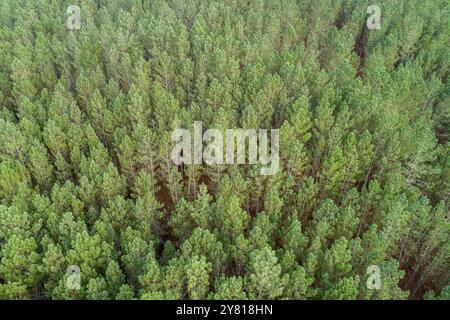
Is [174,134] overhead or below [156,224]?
overhead

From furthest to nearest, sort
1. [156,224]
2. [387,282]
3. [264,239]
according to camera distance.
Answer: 1. [156,224]
2. [264,239]
3. [387,282]

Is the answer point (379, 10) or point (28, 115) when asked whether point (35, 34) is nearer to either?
point (28, 115)

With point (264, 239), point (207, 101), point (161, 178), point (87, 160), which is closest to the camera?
point (264, 239)

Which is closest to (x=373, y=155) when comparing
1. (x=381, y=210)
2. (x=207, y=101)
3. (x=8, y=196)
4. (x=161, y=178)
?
(x=381, y=210)

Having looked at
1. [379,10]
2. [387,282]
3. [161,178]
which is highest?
[379,10]

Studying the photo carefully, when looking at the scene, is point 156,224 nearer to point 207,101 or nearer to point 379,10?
point 207,101

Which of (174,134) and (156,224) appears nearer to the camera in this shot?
(156,224)

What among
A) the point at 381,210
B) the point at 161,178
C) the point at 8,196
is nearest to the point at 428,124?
the point at 381,210
